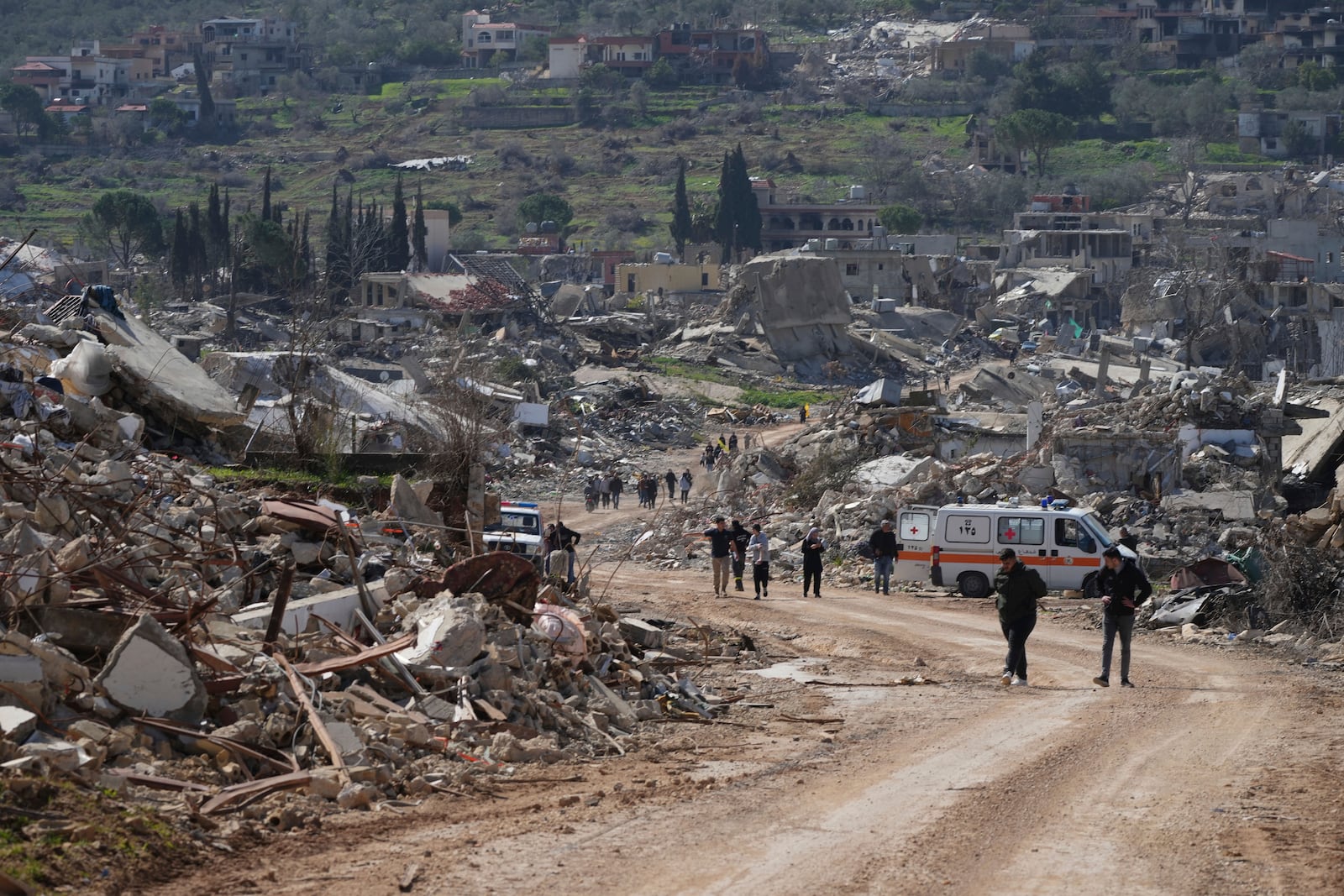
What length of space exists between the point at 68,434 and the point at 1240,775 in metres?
9.01

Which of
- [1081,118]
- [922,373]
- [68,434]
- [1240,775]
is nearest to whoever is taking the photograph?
[1240,775]

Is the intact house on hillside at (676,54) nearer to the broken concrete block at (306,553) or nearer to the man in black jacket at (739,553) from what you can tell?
the man in black jacket at (739,553)

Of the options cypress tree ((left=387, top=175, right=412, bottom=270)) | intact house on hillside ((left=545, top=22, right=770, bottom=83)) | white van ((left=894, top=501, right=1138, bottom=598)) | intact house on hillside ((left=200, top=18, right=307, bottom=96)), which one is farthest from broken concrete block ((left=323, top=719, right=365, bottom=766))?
intact house on hillside ((left=200, top=18, right=307, bottom=96))

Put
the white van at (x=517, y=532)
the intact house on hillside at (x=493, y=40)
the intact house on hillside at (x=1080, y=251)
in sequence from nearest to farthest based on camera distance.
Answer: the white van at (x=517, y=532) < the intact house on hillside at (x=1080, y=251) < the intact house on hillside at (x=493, y=40)

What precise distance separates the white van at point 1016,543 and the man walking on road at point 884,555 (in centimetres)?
48

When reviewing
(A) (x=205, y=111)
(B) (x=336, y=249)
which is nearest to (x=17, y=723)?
(B) (x=336, y=249)

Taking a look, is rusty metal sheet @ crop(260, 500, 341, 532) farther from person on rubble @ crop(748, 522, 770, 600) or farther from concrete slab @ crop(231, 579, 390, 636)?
person on rubble @ crop(748, 522, 770, 600)

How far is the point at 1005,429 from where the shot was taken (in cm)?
2792

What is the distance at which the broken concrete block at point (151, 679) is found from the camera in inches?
315

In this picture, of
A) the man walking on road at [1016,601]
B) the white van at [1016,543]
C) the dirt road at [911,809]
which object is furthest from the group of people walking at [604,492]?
the man walking on road at [1016,601]

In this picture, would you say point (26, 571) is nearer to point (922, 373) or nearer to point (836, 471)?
point (836, 471)

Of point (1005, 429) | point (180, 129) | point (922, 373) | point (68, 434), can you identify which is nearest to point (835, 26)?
point (180, 129)

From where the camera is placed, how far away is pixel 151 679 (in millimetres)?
8055

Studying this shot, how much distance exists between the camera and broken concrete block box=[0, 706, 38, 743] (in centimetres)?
709
